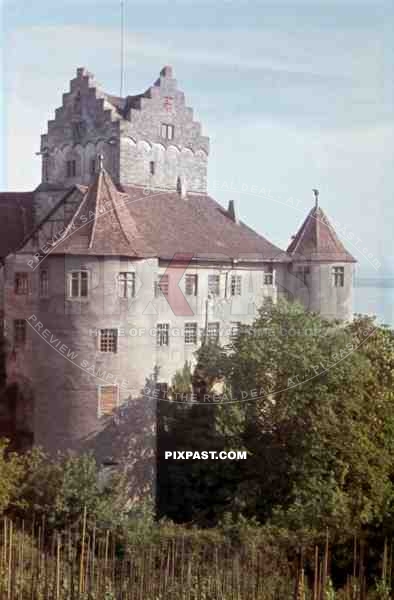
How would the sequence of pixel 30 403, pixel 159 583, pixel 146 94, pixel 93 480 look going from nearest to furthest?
pixel 159 583, pixel 93 480, pixel 30 403, pixel 146 94

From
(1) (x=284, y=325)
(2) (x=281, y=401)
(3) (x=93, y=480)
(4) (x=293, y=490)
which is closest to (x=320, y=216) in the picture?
(1) (x=284, y=325)

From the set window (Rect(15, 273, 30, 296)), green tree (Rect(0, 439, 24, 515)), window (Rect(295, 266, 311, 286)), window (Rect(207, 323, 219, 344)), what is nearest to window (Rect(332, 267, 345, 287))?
window (Rect(295, 266, 311, 286))

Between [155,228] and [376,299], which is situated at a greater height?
[155,228]

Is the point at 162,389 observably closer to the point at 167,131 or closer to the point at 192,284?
the point at 192,284

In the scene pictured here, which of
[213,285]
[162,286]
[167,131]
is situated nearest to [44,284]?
[162,286]

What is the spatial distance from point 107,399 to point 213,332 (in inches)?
122

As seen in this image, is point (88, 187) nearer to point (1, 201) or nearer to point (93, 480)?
point (1, 201)

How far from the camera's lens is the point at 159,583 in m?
23.2

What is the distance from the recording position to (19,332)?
94.2 feet

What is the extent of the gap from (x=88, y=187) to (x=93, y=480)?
712 cm

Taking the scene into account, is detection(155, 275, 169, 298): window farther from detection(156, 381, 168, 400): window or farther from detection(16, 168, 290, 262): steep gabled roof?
detection(156, 381, 168, 400): window

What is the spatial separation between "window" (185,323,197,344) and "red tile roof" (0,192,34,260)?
18.2 ft

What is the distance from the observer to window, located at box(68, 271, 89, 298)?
27.3 metres

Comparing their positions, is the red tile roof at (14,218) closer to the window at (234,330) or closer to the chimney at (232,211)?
the chimney at (232,211)
